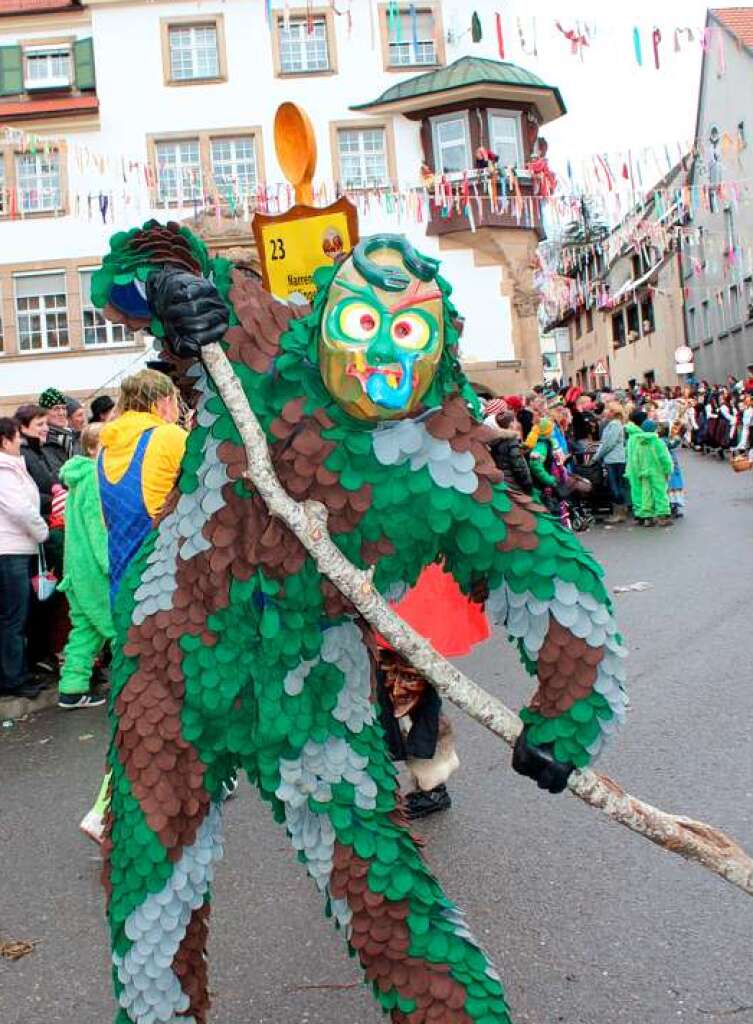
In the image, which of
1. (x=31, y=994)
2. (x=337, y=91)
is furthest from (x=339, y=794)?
(x=337, y=91)

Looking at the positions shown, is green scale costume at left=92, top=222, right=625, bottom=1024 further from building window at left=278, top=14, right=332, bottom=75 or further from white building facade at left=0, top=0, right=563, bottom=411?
building window at left=278, top=14, right=332, bottom=75

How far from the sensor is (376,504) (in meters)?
1.92

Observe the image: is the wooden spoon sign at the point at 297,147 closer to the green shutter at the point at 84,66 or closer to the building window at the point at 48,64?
the green shutter at the point at 84,66

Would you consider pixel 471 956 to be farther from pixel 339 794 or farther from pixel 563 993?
pixel 563 993

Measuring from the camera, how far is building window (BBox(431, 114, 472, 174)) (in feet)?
68.2

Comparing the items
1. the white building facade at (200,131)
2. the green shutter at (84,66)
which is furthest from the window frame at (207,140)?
the green shutter at (84,66)

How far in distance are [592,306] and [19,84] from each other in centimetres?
3400

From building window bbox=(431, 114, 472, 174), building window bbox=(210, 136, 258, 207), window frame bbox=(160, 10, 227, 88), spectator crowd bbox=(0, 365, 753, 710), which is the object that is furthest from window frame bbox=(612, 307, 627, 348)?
spectator crowd bbox=(0, 365, 753, 710)

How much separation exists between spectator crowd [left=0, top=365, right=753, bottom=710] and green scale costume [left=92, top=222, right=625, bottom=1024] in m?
0.22

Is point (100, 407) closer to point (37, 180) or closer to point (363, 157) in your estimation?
point (363, 157)

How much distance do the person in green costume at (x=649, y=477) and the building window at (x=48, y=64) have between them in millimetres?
15427

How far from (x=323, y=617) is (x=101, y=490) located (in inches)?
70.7

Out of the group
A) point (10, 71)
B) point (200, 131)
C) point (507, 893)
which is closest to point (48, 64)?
point (10, 71)

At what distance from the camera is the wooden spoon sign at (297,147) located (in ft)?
10.4
